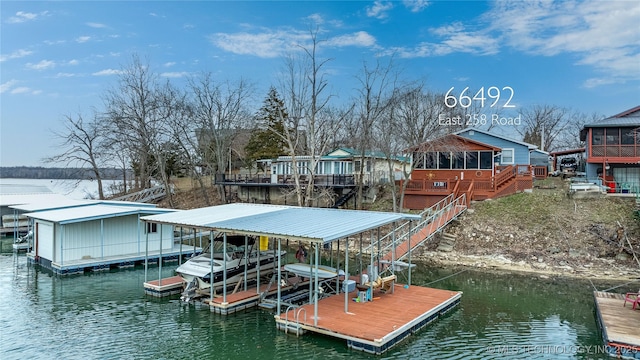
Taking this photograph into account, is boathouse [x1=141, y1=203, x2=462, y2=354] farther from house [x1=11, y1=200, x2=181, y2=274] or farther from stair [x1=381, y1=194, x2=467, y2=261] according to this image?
house [x1=11, y1=200, x2=181, y2=274]

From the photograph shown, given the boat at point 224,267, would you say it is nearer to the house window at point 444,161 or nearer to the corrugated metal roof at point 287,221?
the corrugated metal roof at point 287,221


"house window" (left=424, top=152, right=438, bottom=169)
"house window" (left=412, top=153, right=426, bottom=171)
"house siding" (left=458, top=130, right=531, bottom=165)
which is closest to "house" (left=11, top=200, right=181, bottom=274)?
"house window" (left=412, top=153, right=426, bottom=171)

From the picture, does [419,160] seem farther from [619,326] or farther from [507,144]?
[619,326]

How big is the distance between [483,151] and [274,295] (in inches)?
765

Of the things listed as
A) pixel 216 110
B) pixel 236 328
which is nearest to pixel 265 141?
pixel 216 110

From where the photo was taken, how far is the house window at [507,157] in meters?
32.6

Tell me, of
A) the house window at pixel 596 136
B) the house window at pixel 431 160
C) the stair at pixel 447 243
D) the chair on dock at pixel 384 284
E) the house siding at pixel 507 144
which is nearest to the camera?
the chair on dock at pixel 384 284

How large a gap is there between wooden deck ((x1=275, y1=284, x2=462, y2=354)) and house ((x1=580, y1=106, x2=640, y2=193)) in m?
20.5

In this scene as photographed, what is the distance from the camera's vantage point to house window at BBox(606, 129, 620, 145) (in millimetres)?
30517

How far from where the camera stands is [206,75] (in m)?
40.6

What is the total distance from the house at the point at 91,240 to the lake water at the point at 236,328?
8.44 ft

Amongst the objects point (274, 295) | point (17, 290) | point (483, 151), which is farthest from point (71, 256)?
point (483, 151)

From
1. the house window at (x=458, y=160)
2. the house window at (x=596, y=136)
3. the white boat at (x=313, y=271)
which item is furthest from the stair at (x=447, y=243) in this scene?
the house window at (x=596, y=136)

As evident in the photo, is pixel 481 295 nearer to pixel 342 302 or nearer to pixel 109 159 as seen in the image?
pixel 342 302
